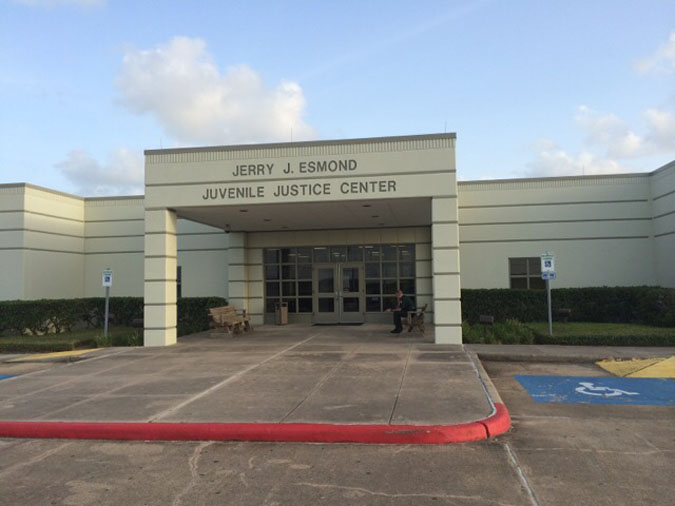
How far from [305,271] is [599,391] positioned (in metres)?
13.4

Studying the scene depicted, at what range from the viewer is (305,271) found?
21.0 metres

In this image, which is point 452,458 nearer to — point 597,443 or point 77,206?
point 597,443

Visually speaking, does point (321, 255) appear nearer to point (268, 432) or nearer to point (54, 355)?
point (54, 355)

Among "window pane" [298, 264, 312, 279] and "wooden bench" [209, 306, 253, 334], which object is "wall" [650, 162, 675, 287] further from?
"wooden bench" [209, 306, 253, 334]

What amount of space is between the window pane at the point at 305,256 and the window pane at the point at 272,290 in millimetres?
1384

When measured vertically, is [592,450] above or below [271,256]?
below

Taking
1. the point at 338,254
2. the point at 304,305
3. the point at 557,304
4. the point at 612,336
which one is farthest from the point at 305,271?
the point at 612,336

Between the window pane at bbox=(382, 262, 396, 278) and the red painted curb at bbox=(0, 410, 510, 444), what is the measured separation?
1370cm

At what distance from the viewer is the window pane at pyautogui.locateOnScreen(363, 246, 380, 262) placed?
20.7 meters

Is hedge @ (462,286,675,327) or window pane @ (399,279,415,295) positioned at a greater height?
window pane @ (399,279,415,295)

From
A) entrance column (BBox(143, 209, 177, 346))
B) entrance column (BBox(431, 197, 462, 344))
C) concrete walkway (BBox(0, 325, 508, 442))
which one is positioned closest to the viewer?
concrete walkway (BBox(0, 325, 508, 442))

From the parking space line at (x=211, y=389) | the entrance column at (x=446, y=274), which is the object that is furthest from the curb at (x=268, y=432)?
the entrance column at (x=446, y=274)

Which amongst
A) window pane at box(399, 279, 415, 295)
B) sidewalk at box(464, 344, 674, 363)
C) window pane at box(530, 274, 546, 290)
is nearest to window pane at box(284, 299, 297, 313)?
window pane at box(399, 279, 415, 295)

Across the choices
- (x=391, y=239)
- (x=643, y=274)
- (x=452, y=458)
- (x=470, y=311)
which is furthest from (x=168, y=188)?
(x=643, y=274)
